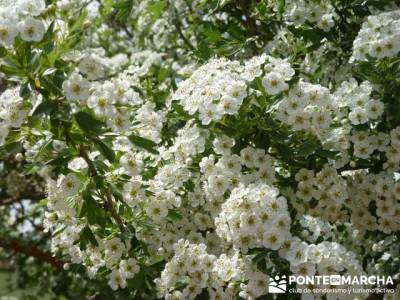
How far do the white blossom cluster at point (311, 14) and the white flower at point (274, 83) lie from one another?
92 centimetres

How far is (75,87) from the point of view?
2.39 metres

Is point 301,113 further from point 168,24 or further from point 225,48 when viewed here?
→ point 168,24

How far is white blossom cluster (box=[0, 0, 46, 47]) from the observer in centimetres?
235

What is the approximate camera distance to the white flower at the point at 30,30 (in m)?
2.37

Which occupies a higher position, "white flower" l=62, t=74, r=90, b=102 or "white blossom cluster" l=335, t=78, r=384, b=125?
"white flower" l=62, t=74, r=90, b=102

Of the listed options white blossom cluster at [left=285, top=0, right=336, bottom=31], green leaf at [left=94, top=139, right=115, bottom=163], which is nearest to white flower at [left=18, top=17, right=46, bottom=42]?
green leaf at [left=94, top=139, right=115, bottom=163]

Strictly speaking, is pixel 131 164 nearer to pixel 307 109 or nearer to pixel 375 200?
pixel 307 109

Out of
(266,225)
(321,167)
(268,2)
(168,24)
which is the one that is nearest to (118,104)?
(266,225)

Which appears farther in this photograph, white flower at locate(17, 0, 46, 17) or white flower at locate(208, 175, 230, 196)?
white flower at locate(208, 175, 230, 196)

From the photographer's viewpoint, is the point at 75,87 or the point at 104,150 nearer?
the point at 75,87

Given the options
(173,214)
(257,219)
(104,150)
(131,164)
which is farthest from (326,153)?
(104,150)

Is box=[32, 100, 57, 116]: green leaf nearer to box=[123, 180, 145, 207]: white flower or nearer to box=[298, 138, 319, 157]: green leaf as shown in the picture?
box=[123, 180, 145, 207]: white flower

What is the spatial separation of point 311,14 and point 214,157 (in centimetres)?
113

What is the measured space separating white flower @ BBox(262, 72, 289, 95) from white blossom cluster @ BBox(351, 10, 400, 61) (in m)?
0.47
